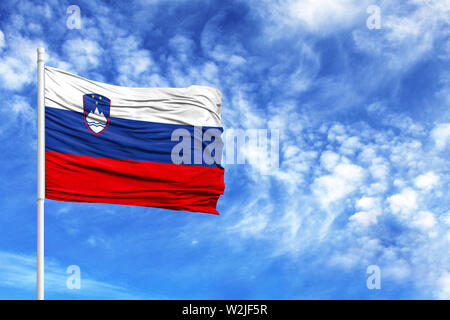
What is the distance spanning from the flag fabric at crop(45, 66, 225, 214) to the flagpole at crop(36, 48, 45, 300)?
42 centimetres

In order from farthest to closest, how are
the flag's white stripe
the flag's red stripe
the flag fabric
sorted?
the flag's white stripe, the flag fabric, the flag's red stripe

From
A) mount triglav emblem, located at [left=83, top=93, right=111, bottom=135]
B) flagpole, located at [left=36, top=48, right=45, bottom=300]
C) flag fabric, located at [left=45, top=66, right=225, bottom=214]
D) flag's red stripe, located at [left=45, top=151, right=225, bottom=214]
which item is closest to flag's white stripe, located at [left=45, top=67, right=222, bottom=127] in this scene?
flag fabric, located at [left=45, top=66, right=225, bottom=214]

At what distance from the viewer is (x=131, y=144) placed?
1398cm

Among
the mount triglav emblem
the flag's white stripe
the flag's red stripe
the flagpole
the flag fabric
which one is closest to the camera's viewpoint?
the flagpole

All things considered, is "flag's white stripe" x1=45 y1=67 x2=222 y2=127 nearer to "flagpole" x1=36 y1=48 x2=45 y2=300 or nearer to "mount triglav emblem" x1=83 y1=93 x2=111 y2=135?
"mount triglav emblem" x1=83 y1=93 x2=111 y2=135

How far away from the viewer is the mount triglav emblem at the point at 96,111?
43.7 ft

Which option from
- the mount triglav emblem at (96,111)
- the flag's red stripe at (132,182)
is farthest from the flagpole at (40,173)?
the mount triglav emblem at (96,111)

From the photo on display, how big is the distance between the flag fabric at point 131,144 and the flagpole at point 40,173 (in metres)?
0.42

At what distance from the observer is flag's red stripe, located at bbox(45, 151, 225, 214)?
41.6 ft

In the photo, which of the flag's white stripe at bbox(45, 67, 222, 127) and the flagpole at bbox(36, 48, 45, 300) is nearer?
the flagpole at bbox(36, 48, 45, 300)

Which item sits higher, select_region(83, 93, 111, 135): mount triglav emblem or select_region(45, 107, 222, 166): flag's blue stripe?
select_region(83, 93, 111, 135): mount triglav emblem

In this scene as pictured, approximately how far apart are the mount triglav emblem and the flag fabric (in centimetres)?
2

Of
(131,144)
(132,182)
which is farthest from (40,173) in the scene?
(131,144)
